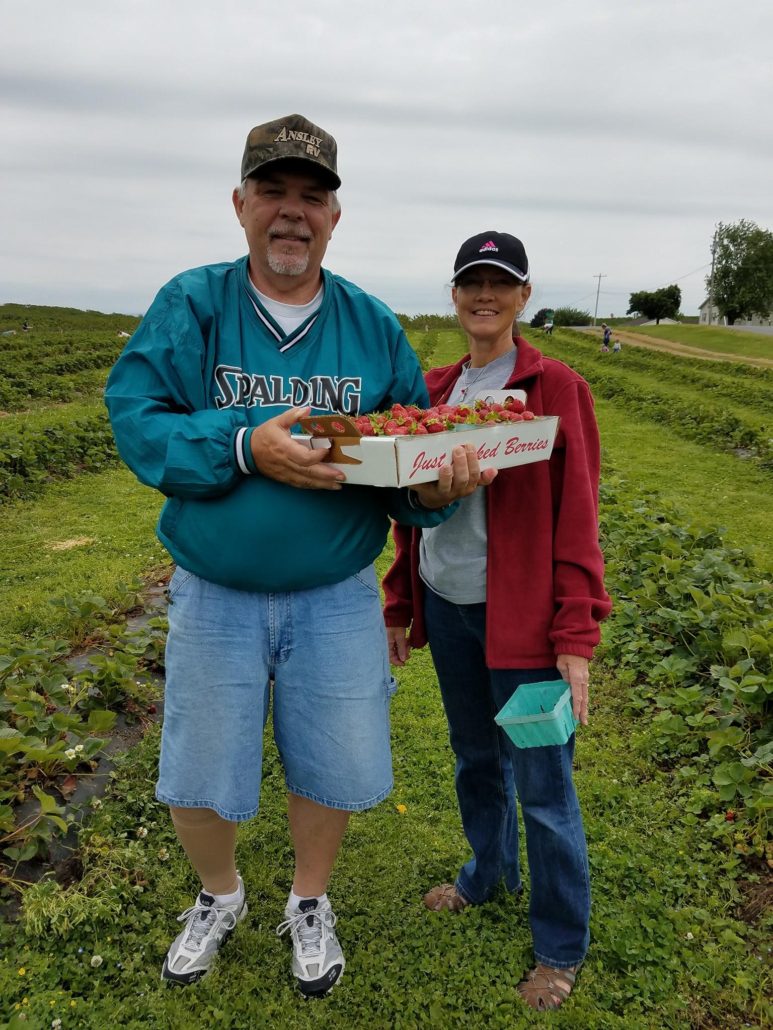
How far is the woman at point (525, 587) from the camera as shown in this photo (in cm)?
202

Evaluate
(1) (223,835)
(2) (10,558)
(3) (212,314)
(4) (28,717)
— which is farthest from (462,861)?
(2) (10,558)

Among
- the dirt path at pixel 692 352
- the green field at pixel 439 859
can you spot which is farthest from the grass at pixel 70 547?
the dirt path at pixel 692 352

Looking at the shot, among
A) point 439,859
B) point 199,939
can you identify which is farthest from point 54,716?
point 439,859

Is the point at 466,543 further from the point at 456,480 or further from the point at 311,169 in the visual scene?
the point at 311,169

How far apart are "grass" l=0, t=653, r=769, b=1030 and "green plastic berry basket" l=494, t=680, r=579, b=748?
39.8 inches

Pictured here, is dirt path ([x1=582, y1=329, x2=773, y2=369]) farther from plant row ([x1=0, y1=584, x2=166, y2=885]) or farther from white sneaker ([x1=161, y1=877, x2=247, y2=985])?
white sneaker ([x1=161, y1=877, x2=247, y2=985])

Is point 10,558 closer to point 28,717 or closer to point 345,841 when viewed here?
point 28,717

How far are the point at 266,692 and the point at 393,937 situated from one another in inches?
45.3

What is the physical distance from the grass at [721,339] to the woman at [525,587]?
1410 inches

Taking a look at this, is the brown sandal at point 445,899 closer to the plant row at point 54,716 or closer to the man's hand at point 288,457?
the plant row at point 54,716

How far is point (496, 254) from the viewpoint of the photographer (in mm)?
2080

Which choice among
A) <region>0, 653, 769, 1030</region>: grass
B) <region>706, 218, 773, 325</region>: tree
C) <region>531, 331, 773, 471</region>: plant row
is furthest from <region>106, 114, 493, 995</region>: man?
<region>706, 218, 773, 325</region>: tree

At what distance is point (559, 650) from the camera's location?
6.59 ft

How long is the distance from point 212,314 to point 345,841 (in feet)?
7.49
